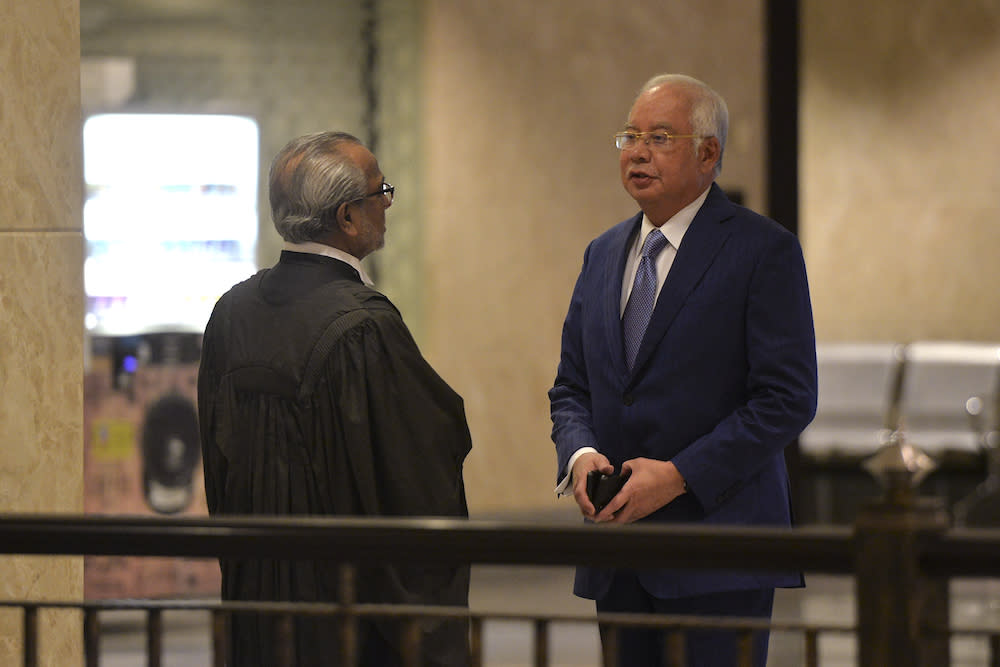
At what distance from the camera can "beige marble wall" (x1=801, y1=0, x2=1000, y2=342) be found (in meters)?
9.71

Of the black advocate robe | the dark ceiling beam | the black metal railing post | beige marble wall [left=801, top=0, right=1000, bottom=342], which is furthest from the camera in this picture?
beige marble wall [left=801, top=0, right=1000, bottom=342]

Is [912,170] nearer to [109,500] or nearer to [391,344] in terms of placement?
[109,500]

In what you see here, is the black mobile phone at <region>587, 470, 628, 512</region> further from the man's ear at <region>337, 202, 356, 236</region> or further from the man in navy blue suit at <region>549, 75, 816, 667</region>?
the man's ear at <region>337, 202, 356, 236</region>

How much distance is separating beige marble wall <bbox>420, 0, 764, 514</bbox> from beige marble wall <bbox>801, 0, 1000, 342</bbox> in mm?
3333

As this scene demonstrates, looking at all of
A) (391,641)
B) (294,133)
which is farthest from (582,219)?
(391,641)

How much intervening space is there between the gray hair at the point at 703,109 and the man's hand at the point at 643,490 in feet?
1.78

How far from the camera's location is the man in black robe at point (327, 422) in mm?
2387

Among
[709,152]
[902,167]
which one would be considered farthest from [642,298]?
[902,167]

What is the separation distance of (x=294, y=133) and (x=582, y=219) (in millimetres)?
1396

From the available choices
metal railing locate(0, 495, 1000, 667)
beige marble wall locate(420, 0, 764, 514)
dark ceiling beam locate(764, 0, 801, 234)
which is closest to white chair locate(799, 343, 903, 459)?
dark ceiling beam locate(764, 0, 801, 234)

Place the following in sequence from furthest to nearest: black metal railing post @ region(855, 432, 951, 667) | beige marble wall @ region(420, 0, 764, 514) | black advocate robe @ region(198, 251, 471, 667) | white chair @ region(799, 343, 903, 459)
Result: white chair @ region(799, 343, 903, 459) < beige marble wall @ region(420, 0, 764, 514) < black advocate robe @ region(198, 251, 471, 667) < black metal railing post @ region(855, 432, 951, 667)

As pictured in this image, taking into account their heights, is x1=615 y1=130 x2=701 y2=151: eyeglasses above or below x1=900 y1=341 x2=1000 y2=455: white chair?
above

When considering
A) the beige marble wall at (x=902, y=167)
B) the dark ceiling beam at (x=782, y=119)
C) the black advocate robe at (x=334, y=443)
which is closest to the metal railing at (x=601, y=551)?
the black advocate robe at (x=334, y=443)

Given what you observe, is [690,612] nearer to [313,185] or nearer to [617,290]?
[617,290]
